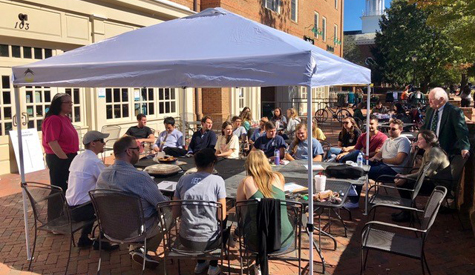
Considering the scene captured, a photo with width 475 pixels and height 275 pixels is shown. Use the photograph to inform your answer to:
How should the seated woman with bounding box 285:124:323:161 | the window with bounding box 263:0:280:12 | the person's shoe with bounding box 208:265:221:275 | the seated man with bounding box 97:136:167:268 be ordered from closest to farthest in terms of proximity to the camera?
1. the seated man with bounding box 97:136:167:268
2. the person's shoe with bounding box 208:265:221:275
3. the seated woman with bounding box 285:124:323:161
4. the window with bounding box 263:0:280:12

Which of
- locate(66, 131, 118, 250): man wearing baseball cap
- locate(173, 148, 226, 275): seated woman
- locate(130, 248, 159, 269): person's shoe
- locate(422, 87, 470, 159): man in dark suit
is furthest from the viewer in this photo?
locate(422, 87, 470, 159): man in dark suit

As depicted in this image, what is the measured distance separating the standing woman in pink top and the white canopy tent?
0.60 metres

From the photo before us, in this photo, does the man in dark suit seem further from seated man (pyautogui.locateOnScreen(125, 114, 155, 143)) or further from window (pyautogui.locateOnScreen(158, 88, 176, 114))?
window (pyautogui.locateOnScreen(158, 88, 176, 114))

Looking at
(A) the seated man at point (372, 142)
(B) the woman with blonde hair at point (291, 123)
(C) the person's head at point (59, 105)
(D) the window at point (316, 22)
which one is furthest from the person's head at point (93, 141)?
(D) the window at point (316, 22)

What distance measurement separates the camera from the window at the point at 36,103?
869 cm

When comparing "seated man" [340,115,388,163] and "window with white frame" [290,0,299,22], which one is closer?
"seated man" [340,115,388,163]

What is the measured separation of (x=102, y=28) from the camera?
10.2 meters

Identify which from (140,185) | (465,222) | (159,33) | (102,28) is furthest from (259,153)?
(102,28)

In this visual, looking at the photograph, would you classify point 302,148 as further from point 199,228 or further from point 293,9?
point 293,9

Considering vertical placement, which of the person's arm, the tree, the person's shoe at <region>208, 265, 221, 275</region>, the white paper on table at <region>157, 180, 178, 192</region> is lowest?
the person's shoe at <region>208, 265, 221, 275</region>

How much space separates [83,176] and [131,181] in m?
0.86

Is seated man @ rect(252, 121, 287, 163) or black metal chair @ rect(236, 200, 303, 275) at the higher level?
seated man @ rect(252, 121, 287, 163)

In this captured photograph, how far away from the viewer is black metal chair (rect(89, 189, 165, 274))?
3568mm

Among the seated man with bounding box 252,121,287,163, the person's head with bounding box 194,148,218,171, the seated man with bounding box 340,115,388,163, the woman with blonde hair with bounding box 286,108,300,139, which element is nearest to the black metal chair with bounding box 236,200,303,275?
the person's head with bounding box 194,148,218,171
